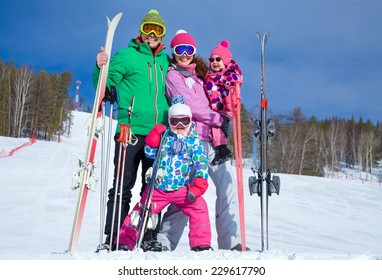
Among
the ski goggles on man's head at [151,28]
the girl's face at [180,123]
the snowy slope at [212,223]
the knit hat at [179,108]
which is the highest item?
the ski goggles on man's head at [151,28]

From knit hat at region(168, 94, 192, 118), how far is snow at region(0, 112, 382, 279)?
0.77 m

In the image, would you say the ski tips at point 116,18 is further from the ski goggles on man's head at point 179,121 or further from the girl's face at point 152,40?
the ski goggles on man's head at point 179,121

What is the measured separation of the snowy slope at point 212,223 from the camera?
270 cm

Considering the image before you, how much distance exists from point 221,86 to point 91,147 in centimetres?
137

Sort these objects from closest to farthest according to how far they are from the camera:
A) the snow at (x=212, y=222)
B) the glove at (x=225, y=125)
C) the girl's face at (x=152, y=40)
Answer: the snow at (x=212, y=222)
the girl's face at (x=152, y=40)
the glove at (x=225, y=125)

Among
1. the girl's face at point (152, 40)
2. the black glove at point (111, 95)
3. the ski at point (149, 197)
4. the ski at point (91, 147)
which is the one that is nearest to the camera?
the ski at point (91, 147)

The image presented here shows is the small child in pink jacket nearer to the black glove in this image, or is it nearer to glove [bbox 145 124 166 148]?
glove [bbox 145 124 166 148]

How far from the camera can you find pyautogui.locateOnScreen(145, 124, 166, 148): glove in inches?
125

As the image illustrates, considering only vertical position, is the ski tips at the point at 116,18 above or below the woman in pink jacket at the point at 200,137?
above

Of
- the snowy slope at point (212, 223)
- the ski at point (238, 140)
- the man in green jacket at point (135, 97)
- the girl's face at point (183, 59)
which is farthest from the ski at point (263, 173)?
the man in green jacket at point (135, 97)

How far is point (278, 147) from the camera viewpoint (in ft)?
99.8

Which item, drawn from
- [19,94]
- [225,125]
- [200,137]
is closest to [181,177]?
[200,137]

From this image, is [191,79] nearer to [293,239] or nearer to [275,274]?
[275,274]

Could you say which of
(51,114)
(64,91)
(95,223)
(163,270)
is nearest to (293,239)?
(95,223)
